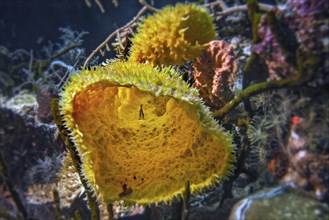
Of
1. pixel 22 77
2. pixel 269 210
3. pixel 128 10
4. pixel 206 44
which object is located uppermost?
pixel 128 10

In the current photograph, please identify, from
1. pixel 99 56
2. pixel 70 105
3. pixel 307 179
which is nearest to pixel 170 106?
pixel 70 105

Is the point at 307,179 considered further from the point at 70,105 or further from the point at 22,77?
the point at 22,77

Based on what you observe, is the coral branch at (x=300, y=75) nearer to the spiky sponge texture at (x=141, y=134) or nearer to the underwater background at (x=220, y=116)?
the underwater background at (x=220, y=116)

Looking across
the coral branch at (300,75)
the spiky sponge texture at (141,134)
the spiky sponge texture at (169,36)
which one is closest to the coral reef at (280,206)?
the spiky sponge texture at (141,134)

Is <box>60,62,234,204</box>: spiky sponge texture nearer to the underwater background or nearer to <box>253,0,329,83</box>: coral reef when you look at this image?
the underwater background

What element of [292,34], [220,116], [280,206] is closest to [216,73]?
[220,116]

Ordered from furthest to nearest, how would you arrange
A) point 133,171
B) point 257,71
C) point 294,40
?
point 257,71 < point 133,171 < point 294,40

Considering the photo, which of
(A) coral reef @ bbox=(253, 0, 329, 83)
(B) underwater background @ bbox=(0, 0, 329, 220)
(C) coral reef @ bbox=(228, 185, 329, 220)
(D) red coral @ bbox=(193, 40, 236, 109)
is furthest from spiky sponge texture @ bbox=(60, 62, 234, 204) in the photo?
(A) coral reef @ bbox=(253, 0, 329, 83)
